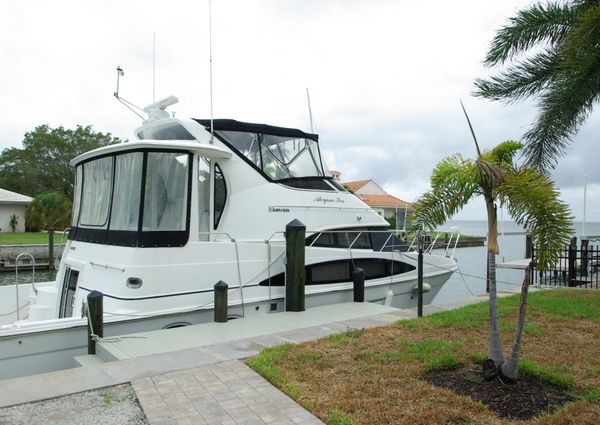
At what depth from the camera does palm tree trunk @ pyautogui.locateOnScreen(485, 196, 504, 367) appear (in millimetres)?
4680

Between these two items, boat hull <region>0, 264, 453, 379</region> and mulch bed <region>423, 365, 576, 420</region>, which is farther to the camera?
boat hull <region>0, 264, 453, 379</region>

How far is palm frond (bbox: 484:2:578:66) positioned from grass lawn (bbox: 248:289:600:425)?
566 centimetres

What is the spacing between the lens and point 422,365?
5.15 metres

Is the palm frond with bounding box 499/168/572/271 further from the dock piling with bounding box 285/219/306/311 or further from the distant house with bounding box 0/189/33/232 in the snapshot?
the distant house with bounding box 0/189/33/232

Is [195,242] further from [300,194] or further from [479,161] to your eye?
Answer: [479,161]

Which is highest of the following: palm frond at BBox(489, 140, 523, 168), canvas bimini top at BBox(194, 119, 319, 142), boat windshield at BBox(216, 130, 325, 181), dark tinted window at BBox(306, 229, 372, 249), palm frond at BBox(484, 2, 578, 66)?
palm frond at BBox(484, 2, 578, 66)

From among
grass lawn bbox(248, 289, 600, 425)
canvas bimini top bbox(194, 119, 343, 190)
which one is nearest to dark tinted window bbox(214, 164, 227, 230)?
canvas bimini top bbox(194, 119, 343, 190)

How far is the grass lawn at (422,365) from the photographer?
3961 mm

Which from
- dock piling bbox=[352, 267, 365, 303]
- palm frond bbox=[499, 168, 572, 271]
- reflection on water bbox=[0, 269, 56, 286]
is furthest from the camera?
reflection on water bbox=[0, 269, 56, 286]

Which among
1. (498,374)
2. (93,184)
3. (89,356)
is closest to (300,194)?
(93,184)

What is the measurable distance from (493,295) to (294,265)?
13.6 ft

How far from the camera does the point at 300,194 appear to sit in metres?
9.40

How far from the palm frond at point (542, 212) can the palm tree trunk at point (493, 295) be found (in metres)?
0.32

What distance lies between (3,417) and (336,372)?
300 cm
